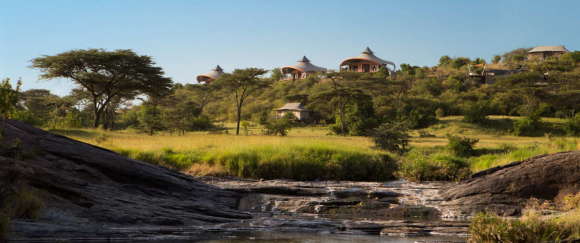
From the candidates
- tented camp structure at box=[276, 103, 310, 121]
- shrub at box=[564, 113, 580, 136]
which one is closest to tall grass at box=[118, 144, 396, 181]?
shrub at box=[564, 113, 580, 136]

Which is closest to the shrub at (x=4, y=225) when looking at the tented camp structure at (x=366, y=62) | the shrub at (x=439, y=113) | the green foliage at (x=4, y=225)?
the green foliage at (x=4, y=225)

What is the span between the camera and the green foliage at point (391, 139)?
2528 centimetres

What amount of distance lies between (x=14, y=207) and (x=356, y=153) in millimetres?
13251

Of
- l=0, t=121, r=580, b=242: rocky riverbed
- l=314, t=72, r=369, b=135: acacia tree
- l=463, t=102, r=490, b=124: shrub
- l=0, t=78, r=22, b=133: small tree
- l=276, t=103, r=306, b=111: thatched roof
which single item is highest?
l=314, t=72, r=369, b=135: acacia tree

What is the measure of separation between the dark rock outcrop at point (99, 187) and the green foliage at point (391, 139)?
45.5 feet

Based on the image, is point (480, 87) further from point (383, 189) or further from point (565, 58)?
point (383, 189)

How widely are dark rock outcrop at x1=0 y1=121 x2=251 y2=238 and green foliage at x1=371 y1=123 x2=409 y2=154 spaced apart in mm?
13883

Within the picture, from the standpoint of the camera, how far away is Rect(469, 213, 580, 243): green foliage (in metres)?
7.34

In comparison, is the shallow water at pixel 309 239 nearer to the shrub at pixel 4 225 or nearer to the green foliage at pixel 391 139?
the shrub at pixel 4 225

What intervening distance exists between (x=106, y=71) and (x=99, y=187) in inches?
1014

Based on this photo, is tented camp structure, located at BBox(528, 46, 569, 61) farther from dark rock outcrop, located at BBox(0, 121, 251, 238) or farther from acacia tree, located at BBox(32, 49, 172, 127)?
dark rock outcrop, located at BBox(0, 121, 251, 238)

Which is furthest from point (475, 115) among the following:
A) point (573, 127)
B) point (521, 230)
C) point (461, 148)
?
point (521, 230)

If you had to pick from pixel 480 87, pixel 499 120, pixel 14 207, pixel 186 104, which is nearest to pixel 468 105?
pixel 499 120

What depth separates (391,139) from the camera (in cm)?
2584
